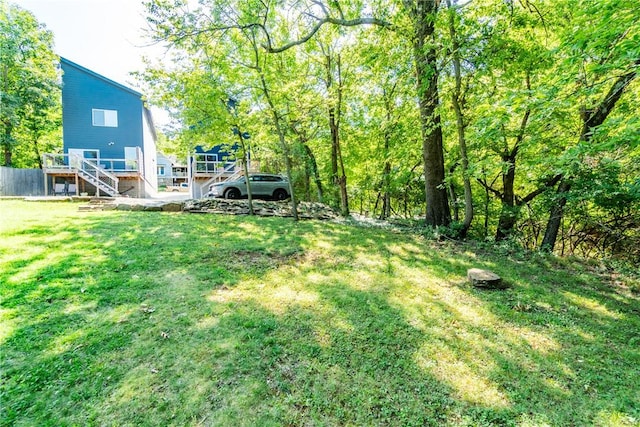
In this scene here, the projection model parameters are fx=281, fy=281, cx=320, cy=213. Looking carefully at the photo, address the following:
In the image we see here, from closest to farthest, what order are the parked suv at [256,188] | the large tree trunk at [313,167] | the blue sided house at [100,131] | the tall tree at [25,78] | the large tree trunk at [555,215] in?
1. the large tree trunk at [555,215]
2. the large tree trunk at [313,167]
3. the parked suv at [256,188]
4. the blue sided house at [100,131]
5. the tall tree at [25,78]

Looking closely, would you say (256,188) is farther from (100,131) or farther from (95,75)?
(95,75)

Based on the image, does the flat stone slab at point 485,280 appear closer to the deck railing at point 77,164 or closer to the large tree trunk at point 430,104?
the large tree trunk at point 430,104

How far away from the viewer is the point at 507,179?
8125 millimetres

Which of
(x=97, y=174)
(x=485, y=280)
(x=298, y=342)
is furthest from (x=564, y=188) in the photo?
(x=97, y=174)

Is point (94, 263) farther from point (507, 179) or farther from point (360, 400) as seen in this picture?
point (507, 179)

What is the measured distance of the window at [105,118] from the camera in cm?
1661

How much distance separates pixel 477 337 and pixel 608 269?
14.2ft

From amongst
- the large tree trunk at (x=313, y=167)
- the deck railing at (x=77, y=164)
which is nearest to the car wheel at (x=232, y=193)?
the large tree trunk at (x=313, y=167)

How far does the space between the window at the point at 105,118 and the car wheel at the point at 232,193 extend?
1023 centimetres

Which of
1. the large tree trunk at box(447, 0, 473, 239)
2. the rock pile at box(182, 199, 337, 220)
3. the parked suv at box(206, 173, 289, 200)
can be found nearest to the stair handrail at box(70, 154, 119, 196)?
the parked suv at box(206, 173, 289, 200)

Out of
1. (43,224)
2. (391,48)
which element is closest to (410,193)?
(391,48)

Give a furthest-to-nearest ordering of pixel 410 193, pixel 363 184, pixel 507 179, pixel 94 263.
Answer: pixel 363 184 → pixel 410 193 → pixel 507 179 → pixel 94 263

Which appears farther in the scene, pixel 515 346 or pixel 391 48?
pixel 391 48

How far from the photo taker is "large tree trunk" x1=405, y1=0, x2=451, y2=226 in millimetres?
5445
